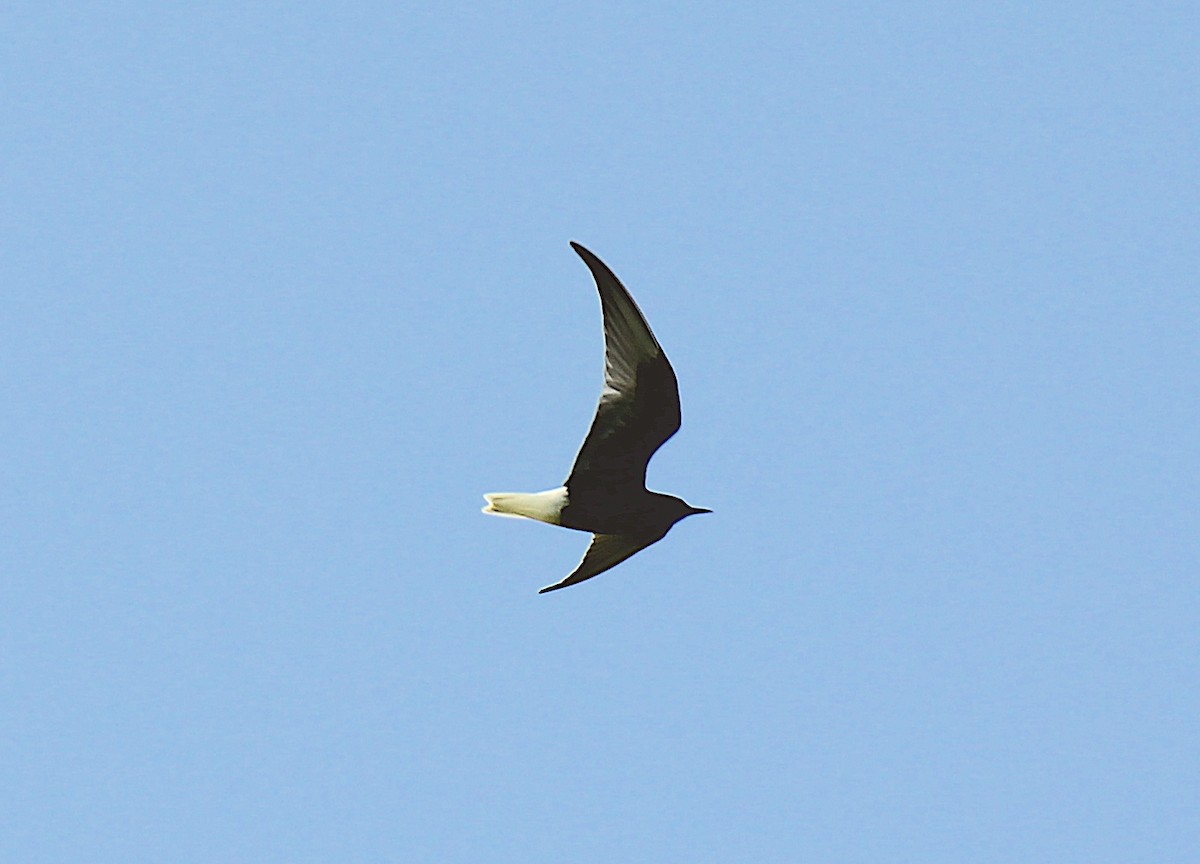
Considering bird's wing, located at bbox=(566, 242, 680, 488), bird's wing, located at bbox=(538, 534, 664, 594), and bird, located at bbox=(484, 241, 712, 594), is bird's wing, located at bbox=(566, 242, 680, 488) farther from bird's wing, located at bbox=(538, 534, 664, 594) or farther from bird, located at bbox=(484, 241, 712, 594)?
bird's wing, located at bbox=(538, 534, 664, 594)

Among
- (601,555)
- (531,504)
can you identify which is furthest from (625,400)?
(601,555)

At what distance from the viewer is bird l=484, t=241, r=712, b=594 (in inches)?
467

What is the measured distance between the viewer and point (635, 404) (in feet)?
40.2

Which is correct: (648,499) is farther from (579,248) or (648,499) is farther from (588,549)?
(579,248)

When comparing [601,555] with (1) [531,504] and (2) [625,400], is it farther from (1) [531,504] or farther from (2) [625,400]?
(2) [625,400]

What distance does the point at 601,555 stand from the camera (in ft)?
46.7

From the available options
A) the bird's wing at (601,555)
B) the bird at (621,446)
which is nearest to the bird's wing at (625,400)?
the bird at (621,446)

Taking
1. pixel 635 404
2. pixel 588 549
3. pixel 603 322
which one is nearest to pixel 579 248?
pixel 603 322

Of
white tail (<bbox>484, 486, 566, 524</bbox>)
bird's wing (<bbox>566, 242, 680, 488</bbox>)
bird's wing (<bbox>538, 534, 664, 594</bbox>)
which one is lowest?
bird's wing (<bbox>538, 534, 664, 594</bbox>)

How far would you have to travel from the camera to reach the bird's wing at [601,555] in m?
14.1

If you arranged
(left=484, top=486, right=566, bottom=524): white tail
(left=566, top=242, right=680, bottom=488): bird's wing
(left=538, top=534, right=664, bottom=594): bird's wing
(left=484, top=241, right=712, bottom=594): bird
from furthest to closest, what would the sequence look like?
1. (left=538, top=534, right=664, bottom=594): bird's wing
2. (left=484, top=486, right=566, bottom=524): white tail
3. (left=484, top=241, right=712, bottom=594): bird
4. (left=566, top=242, right=680, bottom=488): bird's wing

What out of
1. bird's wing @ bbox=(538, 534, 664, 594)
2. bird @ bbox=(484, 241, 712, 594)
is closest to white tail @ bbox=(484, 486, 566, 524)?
bird @ bbox=(484, 241, 712, 594)

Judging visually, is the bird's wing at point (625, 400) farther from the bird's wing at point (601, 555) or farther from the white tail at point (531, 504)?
the bird's wing at point (601, 555)

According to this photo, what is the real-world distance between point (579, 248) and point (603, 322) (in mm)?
764
